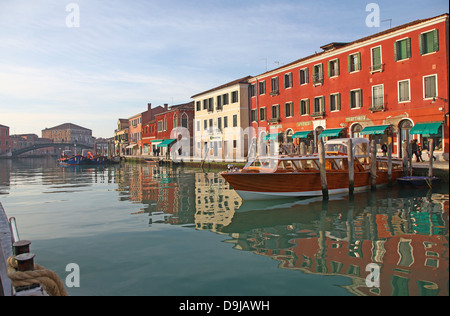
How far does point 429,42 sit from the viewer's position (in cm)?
2156

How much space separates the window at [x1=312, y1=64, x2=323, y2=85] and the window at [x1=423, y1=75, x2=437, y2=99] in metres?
8.46

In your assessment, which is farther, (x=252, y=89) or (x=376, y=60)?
(x=252, y=89)

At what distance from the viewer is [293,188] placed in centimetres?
1485

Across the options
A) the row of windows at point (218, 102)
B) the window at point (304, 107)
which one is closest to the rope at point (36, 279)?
the window at point (304, 107)

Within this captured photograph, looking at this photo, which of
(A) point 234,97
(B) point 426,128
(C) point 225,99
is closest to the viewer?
(B) point 426,128

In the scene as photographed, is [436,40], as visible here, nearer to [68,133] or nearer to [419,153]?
[419,153]

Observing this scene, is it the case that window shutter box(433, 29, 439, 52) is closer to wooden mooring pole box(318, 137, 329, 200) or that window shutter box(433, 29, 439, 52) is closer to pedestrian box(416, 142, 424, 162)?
pedestrian box(416, 142, 424, 162)

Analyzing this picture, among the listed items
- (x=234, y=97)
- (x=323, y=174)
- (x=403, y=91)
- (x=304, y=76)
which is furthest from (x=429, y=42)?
(x=234, y=97)

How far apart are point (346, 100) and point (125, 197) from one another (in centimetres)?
1841

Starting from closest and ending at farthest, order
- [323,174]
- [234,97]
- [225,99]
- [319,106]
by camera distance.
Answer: [323,174], [319,106], [234,97], [225,99]

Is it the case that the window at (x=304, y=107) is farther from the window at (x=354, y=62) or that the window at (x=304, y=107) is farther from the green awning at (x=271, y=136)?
the window at (x=354, y=62)

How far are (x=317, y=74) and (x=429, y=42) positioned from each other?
30.1 feet

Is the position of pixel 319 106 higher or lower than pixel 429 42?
lower
